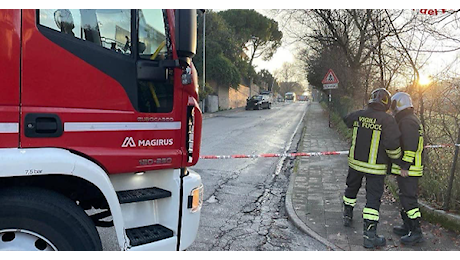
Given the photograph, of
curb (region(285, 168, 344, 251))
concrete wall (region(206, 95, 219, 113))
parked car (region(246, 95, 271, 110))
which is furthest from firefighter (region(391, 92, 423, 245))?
parked car (region(246, 95, 271, 110))

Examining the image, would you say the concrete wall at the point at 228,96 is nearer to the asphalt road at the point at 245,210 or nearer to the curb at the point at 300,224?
the asphalt road at the point at 245,210

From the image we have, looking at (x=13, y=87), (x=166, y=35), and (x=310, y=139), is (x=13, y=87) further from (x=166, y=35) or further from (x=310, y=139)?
(x=310, y=139)

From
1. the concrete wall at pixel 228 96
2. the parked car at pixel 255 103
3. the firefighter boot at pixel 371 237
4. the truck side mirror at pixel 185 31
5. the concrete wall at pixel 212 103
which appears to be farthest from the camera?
the parked car at pixel 255 103

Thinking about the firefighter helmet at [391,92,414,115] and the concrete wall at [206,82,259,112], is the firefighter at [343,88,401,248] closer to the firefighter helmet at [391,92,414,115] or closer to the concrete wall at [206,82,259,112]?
the firefighter helmet at [391,92,414,115]

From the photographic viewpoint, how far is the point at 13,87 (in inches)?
91.6

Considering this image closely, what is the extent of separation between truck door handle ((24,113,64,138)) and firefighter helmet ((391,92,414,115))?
12.1 feet

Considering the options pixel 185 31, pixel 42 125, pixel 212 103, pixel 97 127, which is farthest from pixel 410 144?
pixel 212 103

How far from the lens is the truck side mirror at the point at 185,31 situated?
2.69 m

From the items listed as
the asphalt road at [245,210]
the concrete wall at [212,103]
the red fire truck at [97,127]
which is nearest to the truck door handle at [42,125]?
the red fire truck at [97,127]

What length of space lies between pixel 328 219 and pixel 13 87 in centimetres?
408

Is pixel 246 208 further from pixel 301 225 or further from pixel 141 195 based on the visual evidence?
pixel 141 195

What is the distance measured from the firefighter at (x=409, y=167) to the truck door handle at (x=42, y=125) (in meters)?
Result: 3.57

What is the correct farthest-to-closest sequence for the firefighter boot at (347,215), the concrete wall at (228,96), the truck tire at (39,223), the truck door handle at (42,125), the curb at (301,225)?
the concrete wall at (228,96), the firefighter boot at (347,215), the curb at (301,225), the truck door handle at (42,125), the truck tire at (39,223)
